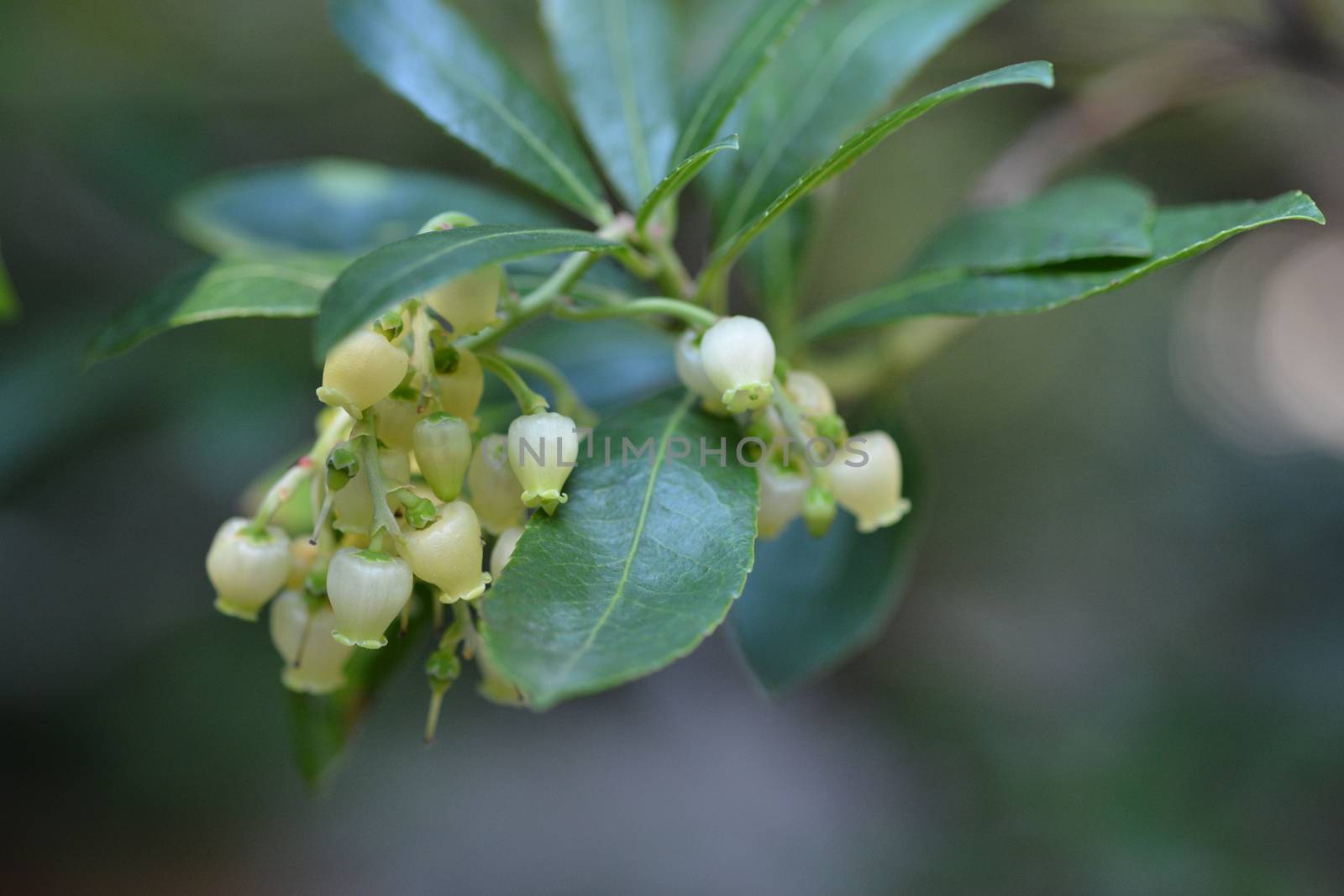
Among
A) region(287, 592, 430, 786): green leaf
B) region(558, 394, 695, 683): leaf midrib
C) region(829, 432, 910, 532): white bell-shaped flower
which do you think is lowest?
region(287, 592, 430, 786): green leaf

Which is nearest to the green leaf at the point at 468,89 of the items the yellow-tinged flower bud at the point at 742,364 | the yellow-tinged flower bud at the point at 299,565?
the yellow-tinged flower bud at the point at 742,364

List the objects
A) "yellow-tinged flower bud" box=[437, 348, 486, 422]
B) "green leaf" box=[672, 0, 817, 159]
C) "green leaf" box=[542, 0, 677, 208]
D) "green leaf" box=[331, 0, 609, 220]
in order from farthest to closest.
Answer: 1. "green leaf" box=[542, 0, 677, 208]
2. "green leaf" box=[331, 0, 609, 220]
3. "green leaf" box=[672, 0, 817, 159]
4. "yellow-tinged flower bud" box=[437, 348, 486, 422]

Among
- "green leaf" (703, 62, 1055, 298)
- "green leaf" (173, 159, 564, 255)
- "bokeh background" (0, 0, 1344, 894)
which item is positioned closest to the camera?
"green leaf" (703, 62, 1055, 298)

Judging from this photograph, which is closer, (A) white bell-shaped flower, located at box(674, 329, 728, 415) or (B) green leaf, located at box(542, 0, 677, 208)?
(A) white bell-shaped flower, located at box(674, 329, 728, 415)

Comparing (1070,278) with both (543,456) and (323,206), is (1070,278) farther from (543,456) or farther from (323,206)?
(323,206)

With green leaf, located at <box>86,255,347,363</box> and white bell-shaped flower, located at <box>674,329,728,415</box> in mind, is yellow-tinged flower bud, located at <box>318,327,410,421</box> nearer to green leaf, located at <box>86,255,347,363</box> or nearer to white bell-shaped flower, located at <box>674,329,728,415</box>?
green leaf, located at <box>86,255,347,363</box>

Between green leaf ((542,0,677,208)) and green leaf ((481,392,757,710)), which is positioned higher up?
green leaf ((542,0,677,208))

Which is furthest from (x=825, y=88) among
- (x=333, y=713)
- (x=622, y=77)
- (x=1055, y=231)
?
(x=333, y=713)

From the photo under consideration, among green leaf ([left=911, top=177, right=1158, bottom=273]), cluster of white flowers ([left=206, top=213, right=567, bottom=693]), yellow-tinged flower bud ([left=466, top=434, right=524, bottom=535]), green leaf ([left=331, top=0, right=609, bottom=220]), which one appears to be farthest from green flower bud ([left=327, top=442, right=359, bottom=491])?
green leaf ([left=911, top=177, right=1158, bottom=273])
